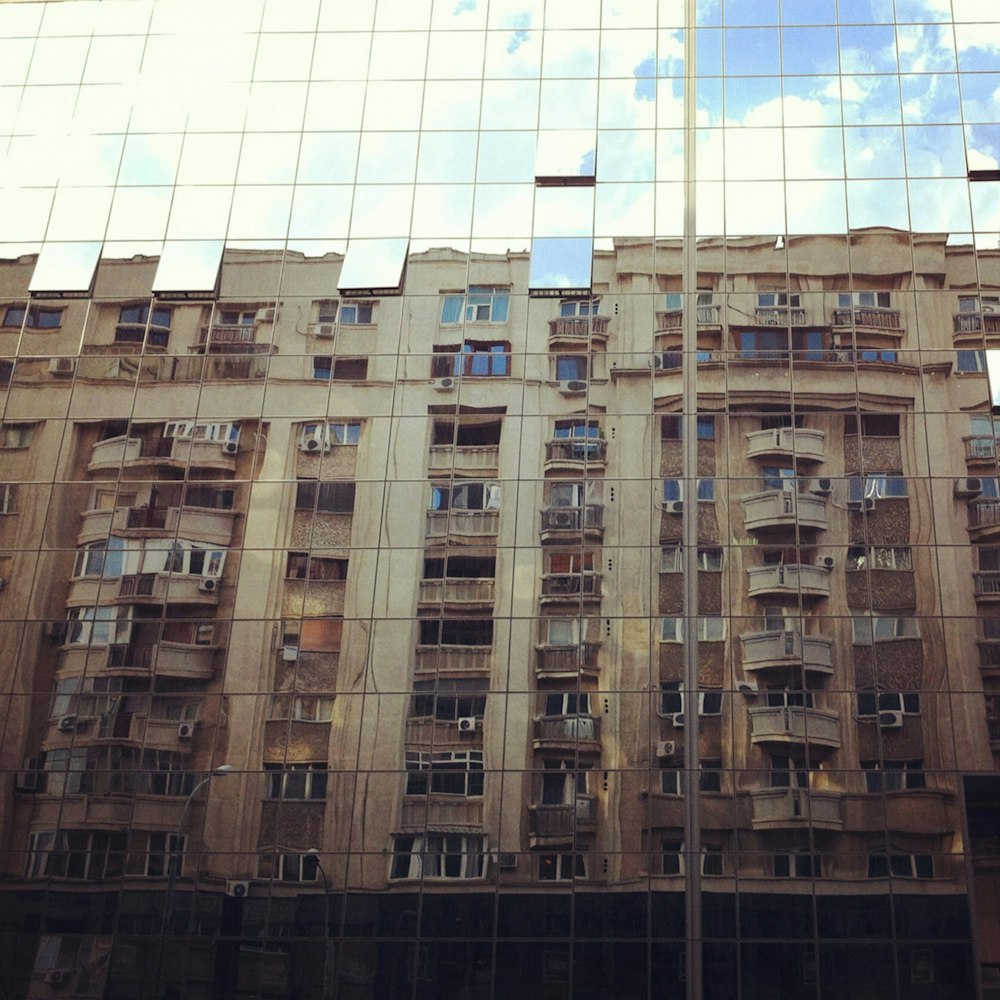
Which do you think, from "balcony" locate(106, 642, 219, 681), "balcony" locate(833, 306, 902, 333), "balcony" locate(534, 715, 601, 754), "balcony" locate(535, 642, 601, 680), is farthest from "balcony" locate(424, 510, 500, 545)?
"balcony" locate(833, 306, 902, 333)

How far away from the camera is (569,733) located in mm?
21938

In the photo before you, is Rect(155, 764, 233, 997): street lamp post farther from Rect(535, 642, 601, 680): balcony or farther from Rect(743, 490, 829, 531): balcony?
Rect(743, 490, 829, 531): balcony

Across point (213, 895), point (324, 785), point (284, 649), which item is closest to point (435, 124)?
point (284, 649)

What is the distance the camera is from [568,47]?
27078 millimetres

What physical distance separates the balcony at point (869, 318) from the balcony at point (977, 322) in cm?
120

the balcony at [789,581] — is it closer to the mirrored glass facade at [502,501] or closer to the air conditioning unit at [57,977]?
the mirrored glass facade at [502,501]

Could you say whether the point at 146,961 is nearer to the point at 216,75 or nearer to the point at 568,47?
the point at 216,75

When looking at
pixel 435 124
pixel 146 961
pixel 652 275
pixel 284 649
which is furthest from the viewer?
pixel 435 124

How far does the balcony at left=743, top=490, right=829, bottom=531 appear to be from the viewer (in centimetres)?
2308

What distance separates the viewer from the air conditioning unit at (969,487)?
2305 cm

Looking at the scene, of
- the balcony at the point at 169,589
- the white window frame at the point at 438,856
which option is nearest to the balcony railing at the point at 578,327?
the balcony at the point at 169,589

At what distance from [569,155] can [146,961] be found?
18.1m

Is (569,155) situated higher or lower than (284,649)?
higher

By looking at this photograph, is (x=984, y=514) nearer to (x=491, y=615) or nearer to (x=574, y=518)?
(x=574, y=518)
